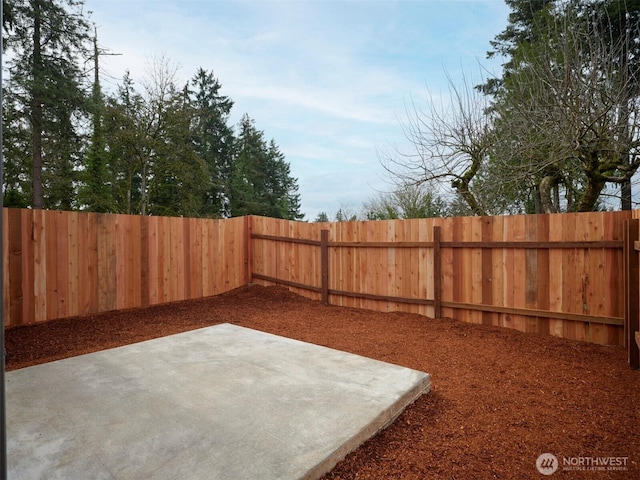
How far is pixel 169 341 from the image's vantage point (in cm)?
340

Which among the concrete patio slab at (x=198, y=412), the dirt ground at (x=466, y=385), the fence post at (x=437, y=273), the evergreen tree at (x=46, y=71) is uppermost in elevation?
the evergreen tree at (x=46, y=71)

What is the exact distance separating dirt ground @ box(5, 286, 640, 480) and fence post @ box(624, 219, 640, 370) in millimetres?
165

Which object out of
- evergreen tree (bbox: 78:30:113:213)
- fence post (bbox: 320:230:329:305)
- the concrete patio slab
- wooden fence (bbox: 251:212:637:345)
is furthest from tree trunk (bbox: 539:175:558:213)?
evergreen tree (bbox: 78:30:113:213)

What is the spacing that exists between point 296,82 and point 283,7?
266 centimetres

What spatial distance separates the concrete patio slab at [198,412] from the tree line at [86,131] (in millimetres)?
6400

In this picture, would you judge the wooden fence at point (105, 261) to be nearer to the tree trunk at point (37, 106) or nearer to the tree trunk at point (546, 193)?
the tree trunk at point (37, 106)

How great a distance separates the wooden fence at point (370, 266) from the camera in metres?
3.56

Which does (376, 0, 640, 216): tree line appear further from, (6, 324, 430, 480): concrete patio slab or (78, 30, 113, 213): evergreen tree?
(78, 30, 113, 213): evergreen tree

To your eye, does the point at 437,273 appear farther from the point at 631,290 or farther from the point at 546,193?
the point at 546,193

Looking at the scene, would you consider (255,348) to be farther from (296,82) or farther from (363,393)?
(296,82)

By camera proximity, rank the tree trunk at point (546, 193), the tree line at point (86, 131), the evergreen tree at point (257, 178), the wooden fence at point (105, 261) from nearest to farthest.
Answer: the wooden fence at point (105, 261) → the tree trunk at point (546, 193) → the tree line at point (86, 131) → the evergreen tree at point (257, 178)

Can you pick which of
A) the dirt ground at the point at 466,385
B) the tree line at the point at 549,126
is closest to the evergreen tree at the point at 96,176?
the dirt ground at the point at 466,385

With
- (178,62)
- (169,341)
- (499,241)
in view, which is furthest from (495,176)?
(178,62)

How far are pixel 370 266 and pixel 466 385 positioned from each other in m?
2.78
